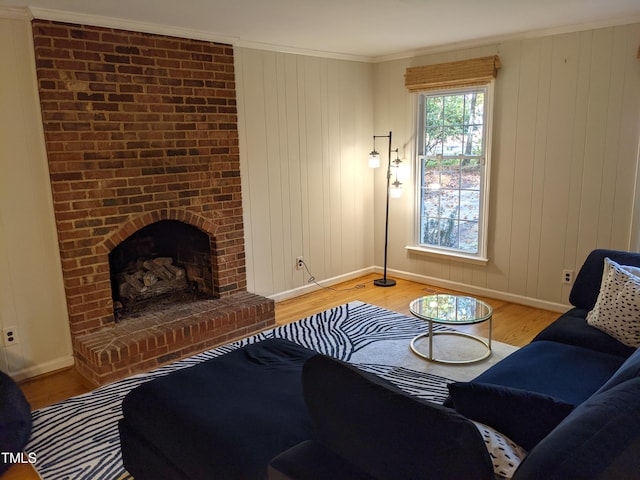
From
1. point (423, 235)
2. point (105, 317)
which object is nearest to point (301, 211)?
point (423, 235)

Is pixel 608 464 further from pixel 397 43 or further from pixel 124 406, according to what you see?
pixel 397 43

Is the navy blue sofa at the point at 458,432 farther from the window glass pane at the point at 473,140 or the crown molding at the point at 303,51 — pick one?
the crown molding at the point at 303,51

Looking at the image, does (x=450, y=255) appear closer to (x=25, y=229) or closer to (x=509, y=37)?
(x=509, y=37)

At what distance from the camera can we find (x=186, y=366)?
341 centimetres

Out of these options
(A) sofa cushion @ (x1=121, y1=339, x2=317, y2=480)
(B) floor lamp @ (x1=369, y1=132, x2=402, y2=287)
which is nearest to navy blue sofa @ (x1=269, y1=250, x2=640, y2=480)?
(A) sofa cushion @ (x1=121, y1=339, x2=317, y2=480)

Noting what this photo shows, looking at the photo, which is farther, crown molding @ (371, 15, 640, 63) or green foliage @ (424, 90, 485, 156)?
green foliage @ (424, 90, 485, 156)

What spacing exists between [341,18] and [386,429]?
3.02 metres

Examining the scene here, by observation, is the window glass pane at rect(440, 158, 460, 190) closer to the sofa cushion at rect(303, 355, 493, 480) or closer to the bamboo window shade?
the bamboo window shade

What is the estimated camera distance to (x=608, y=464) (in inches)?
41.6

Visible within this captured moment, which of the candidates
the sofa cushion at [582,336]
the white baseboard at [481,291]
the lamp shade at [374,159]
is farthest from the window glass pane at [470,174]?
the sofa cushion at [582,336]

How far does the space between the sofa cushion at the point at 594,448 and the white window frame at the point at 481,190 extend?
3.51 metres

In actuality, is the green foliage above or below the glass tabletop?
above

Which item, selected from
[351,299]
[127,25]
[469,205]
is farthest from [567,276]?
[127,25]

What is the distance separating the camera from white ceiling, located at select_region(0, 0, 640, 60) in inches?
120
